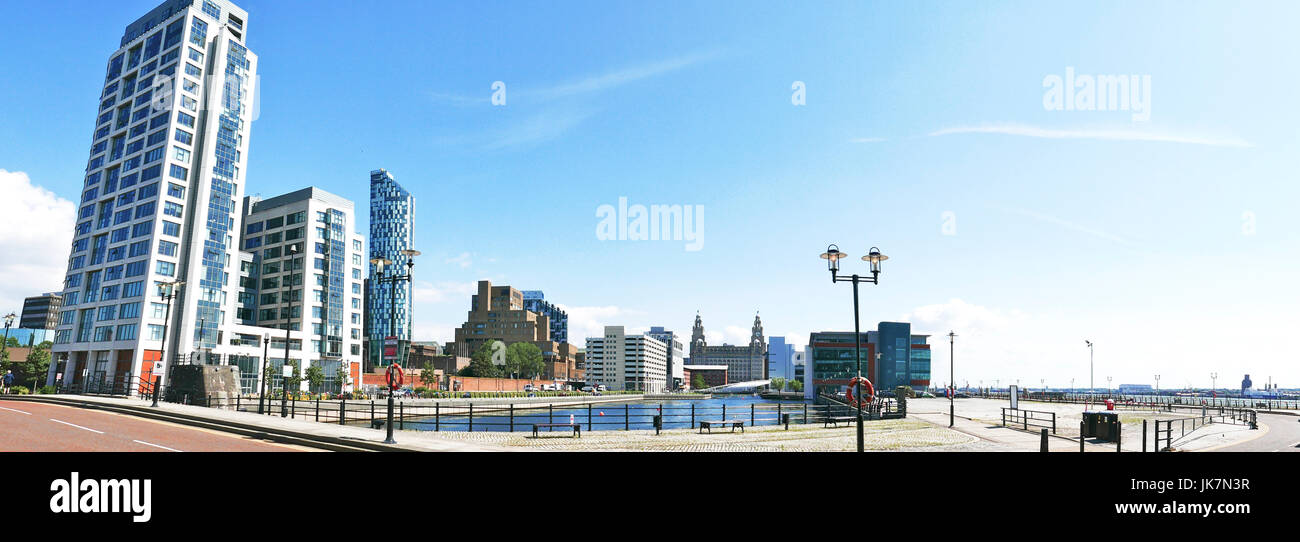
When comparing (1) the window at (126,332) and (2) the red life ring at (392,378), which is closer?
(2) the red life ring at (392,378)

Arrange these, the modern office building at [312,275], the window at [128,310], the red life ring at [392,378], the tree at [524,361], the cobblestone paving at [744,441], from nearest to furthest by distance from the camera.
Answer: the red life ring at [392,378]
the cobblestone paving at [744,441]
the window at [128,310]
the modern office building at [312,275]
the tree at [524,361]

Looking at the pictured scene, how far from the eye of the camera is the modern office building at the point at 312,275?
338 feet

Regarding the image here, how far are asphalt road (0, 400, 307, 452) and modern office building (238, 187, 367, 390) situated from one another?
78708mm

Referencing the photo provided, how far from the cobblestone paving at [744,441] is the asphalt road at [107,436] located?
692cm

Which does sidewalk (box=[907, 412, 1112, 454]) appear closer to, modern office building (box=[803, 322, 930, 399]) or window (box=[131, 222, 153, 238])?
window (box=[131, 222, 153, 238])

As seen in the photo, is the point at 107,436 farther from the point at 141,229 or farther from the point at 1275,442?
the point at 141,229

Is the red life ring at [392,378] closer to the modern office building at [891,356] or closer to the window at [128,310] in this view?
the window at [128,310]

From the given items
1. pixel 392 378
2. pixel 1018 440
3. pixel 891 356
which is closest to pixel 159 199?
pixel 392 378

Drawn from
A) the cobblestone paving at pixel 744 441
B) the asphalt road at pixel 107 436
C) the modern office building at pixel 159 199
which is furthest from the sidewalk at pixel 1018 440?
the modern office building at pixel 159 199

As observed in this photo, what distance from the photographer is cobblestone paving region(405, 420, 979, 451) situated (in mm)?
21791
